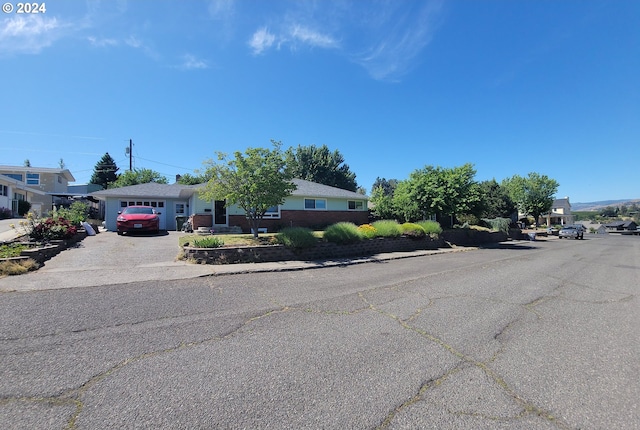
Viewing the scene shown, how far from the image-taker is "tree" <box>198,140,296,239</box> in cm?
1112

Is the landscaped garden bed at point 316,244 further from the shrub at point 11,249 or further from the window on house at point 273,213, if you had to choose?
the window on house at point 273,213

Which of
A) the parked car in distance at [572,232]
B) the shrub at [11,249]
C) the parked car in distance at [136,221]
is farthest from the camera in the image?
the parked car in distance at [572,232]

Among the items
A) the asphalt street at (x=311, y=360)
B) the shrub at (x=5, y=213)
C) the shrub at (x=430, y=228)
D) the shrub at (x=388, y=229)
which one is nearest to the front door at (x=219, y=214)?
the shrub at (x=388, y=229)

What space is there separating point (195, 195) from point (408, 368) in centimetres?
1746

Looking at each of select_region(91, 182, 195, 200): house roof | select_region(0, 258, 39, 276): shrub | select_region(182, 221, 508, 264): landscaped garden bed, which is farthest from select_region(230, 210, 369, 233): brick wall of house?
select_region(0, 258, 39, 276): shrub

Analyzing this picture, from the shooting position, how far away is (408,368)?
3186 mm

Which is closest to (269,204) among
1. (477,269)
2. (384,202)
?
(477,269)

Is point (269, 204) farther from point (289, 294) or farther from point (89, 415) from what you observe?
point (89, 415)

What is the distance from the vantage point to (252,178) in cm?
1116

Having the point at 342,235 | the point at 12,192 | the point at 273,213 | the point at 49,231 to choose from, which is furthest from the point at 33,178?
the point at 342,235

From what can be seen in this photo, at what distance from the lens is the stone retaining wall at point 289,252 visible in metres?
9.34

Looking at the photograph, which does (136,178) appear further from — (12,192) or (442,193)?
(442,193)

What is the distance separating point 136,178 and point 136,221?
3142cm

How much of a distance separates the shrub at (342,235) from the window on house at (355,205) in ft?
35.8
